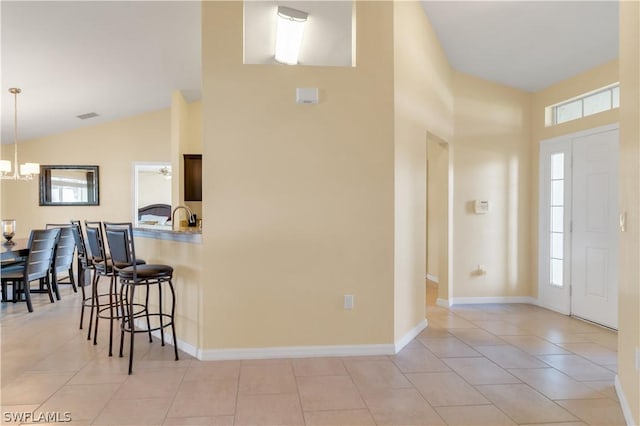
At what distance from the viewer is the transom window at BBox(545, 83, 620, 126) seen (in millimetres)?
4164

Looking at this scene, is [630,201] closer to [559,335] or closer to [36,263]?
[559,335]

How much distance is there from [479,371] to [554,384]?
49cm

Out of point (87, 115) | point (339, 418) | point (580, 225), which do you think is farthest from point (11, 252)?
point (580, 225)

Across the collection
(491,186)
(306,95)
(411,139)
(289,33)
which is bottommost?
(491,186)

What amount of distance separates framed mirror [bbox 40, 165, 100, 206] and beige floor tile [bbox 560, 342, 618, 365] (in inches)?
291

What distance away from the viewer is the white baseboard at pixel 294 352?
3.21m

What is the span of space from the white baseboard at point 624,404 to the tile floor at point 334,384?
0.14 feet

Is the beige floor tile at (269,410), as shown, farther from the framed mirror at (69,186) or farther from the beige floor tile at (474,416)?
the framed mirror at (69,186)

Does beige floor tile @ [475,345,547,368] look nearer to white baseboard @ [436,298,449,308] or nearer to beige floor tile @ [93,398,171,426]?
white baseboard @ [436,298,449,308]

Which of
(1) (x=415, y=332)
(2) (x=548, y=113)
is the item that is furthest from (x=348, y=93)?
(2) (x=548, y=113)

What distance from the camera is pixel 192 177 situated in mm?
6238

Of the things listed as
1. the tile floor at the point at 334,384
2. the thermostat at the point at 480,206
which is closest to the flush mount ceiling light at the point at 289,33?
the thermostat at the point at 480,206

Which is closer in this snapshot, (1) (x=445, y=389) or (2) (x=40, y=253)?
(1) (x=445, y=389)

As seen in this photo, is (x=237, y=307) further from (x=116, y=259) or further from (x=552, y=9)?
(x=552, y=9)
